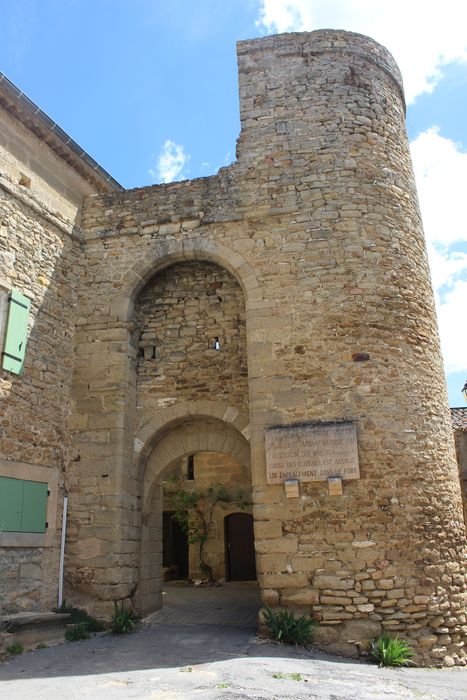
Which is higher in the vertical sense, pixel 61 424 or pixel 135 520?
pixel 61 424

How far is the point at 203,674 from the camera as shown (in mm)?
5469

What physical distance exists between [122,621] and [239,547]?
7329 millimetres

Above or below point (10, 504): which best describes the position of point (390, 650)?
below

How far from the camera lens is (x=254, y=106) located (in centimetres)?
920

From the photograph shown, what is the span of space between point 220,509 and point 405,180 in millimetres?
8772

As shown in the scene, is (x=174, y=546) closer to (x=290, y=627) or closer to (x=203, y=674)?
(x=290, y=627)

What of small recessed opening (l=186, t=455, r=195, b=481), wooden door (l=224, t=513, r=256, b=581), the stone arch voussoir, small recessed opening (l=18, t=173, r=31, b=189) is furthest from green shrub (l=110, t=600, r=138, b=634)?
small recessed opening (l=186, t=455, r=195, b=481)

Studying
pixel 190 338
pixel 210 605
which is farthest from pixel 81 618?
pixel 190 338

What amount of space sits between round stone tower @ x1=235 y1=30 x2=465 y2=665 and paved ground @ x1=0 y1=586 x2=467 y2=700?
76 cm

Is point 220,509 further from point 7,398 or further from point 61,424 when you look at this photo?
point 7,398

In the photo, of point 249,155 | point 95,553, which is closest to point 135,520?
point 95,553

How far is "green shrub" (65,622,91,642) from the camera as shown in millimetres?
7098

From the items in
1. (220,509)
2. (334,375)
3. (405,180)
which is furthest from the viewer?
(220,509)

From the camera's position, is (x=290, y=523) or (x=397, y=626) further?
(x=290, y=523)
